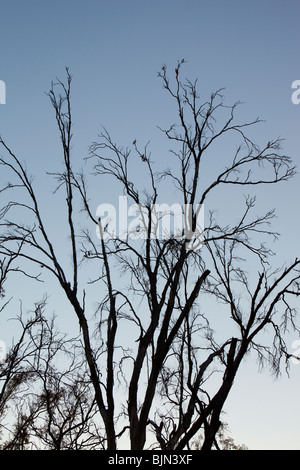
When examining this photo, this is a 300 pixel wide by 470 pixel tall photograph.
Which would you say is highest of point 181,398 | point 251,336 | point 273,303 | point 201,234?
point 201,234

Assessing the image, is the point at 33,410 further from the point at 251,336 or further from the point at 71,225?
the point at 251,336

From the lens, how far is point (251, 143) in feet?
34.3

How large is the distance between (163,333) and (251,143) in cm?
456

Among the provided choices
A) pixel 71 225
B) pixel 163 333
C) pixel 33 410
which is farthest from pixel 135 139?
pixel 33 410

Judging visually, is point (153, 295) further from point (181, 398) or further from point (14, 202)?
point (14, 202)

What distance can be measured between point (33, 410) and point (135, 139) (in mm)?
11374

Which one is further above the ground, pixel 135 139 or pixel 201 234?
pixel 135 139

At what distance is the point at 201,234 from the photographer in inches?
401
